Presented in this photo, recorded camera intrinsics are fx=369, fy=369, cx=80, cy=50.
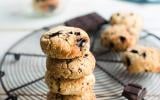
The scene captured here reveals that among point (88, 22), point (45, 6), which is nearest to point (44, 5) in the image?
point (45, 6)

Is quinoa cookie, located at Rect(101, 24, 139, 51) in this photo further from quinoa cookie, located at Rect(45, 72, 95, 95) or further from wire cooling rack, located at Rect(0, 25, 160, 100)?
quinoa cookie, located at Rect(45, 72, 95, 95)

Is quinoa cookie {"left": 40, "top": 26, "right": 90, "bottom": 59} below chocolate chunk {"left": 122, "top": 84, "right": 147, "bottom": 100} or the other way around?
the other way around

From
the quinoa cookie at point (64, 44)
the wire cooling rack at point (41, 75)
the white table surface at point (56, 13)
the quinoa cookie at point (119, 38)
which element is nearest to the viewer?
the quinoa cookie at point (64, 44)

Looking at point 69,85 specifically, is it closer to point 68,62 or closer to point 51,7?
point 68,62

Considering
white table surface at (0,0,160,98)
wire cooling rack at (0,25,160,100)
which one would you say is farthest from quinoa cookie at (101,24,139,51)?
white table surface at (0,0,160,98)

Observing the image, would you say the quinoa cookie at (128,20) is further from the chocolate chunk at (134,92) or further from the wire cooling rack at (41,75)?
the chocolate chunk at (134,92)

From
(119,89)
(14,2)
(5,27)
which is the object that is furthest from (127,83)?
(14,2)

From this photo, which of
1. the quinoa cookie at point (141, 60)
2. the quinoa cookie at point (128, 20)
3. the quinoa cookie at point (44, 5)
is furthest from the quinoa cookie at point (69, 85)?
the quinoa cookie at point (44, 5)
